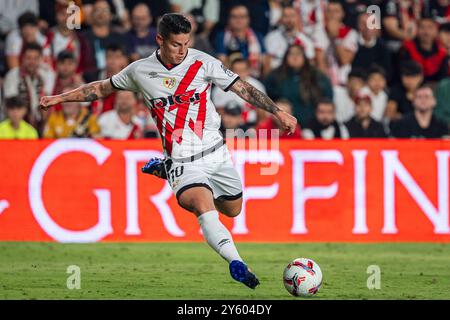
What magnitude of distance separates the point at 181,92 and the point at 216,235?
1.33m

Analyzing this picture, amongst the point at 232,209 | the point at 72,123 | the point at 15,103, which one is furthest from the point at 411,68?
the point at 232,209

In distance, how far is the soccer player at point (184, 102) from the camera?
28.3ft

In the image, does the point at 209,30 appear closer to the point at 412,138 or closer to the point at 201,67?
the point at 412,138

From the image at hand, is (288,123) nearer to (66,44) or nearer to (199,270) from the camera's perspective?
(199,270)

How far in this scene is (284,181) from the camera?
13.0 m

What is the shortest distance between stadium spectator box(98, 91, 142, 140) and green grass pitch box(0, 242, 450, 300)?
1910 millimetres

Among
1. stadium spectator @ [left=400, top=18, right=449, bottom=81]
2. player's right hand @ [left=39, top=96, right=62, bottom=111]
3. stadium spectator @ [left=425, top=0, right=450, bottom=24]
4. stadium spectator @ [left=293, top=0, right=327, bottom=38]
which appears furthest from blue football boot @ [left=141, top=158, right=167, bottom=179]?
stadium spectator @ [left=425, top=0, right=450, bottom=24]

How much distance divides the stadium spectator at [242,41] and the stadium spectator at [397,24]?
Result: 1967 mm

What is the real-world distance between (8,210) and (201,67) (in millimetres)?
4789

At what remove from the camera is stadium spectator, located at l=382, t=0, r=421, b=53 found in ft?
52.7

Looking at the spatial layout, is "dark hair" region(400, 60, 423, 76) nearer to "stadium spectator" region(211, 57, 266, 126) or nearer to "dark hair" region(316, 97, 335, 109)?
"dark hair" region(316, 97, 335, 109)

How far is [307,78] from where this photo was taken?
14883mm

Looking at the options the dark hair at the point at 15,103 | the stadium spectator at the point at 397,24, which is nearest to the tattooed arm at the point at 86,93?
the dark hair at the point at 15,103
